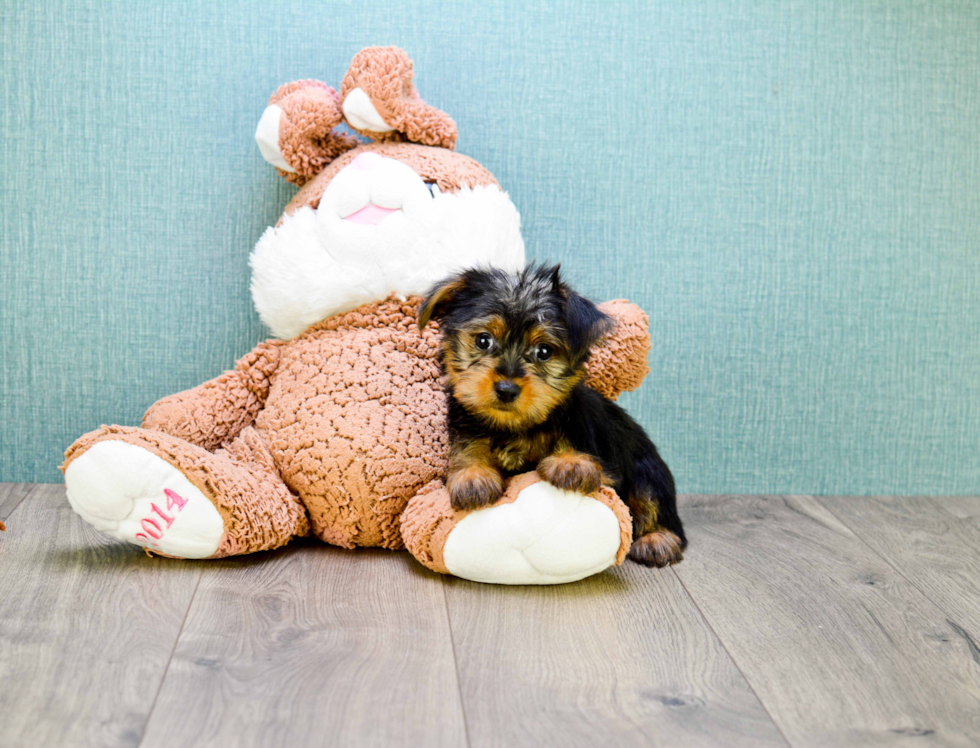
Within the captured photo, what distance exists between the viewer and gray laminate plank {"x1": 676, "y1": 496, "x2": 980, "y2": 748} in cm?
136

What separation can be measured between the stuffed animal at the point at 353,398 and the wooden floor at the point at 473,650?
0.33ft

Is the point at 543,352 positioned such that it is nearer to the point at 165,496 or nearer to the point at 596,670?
the point at 596,670

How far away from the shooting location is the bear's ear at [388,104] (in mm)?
2137

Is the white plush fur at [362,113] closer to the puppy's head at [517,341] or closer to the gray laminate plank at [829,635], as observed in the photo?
the puppy's head at [517,341]

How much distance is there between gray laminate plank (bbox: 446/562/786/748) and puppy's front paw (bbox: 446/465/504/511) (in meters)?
0.19

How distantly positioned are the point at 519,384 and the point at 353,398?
1.77 feet

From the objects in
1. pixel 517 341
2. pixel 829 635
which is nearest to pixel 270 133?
pixel 517 341

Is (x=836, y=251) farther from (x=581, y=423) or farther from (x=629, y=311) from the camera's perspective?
(x=581, y=423)

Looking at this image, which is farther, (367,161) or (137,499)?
(367,161)

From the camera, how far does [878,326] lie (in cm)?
268

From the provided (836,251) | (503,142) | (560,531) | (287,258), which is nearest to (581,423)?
(560,531)

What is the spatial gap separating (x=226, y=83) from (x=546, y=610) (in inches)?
67.0

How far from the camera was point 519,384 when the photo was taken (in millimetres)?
1674

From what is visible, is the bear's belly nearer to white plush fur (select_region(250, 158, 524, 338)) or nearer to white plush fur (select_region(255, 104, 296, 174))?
white plush fur (select_region(250, 158, 524, 338))
